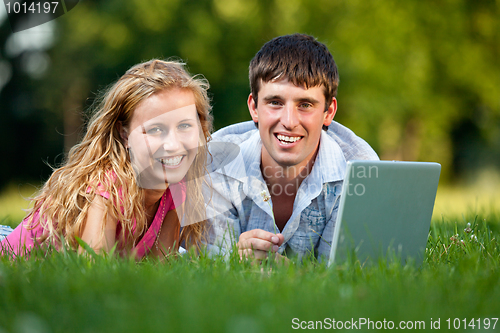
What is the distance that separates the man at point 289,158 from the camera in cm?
328

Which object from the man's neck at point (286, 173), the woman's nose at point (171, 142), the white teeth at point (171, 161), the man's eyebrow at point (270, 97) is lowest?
the man's neck at point (286, 173)

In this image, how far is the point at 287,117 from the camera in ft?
10.5

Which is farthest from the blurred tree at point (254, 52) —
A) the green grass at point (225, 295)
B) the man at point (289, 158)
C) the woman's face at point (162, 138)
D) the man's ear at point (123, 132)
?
the green grass at point (225, 295)

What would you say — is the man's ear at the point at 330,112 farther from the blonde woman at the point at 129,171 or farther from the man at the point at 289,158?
the blonde woman at the point at 129,171

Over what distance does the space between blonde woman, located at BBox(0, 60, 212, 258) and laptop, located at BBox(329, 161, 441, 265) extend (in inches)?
50.3

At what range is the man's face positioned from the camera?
3.25 m

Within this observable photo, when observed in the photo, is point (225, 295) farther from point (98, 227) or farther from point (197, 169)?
point (197, 169)

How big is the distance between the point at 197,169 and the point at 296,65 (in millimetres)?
1076

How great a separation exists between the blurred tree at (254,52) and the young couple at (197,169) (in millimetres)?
10888

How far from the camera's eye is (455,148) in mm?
21578

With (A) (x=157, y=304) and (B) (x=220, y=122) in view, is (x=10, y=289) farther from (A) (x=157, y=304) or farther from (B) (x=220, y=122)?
(B) (x=220, y=122)

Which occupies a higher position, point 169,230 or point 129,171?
point 129,171

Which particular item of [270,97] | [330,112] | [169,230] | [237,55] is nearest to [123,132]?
[169,230]

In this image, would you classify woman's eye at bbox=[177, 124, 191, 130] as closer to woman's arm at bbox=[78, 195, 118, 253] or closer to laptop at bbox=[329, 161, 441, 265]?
woman's arm at bbox=[78, 195, 118, 253]
